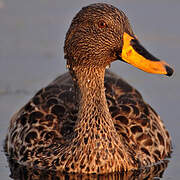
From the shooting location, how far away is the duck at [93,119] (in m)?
7.07

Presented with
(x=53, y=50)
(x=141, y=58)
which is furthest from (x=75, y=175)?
(x=53, y=50)

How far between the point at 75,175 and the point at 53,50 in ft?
17.9

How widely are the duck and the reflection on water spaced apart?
0.06 m

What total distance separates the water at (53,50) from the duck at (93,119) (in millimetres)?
429

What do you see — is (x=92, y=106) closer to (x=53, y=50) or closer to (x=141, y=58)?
(x=141, y=58)

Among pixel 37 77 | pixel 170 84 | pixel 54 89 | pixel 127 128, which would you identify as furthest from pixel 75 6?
pixel 127 128

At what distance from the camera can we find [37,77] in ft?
36.5

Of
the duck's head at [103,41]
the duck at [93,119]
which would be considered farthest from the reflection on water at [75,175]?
the duck's head at [103,41]

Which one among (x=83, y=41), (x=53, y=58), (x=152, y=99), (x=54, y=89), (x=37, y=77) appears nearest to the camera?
(x=83, y=41)

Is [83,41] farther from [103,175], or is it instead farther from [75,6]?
[75,6]

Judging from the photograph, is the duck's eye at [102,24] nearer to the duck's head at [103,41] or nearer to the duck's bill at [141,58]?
the duck's head at [103,41]

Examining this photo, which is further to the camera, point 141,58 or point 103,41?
point 103,41

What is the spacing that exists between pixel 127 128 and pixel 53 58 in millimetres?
4426

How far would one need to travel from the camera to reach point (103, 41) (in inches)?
282
